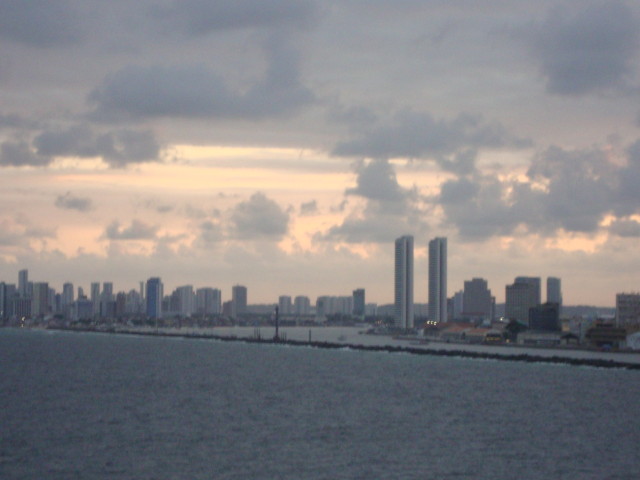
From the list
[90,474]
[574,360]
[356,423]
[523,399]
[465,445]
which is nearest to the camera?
[90,474]

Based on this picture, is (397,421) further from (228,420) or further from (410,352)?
(410,352)

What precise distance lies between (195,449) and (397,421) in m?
15.3

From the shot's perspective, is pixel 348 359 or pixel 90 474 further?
pixel 348 359

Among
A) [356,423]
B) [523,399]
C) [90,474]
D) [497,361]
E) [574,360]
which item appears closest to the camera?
[90,474]

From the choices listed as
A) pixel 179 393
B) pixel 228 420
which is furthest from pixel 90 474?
pixel 179 393

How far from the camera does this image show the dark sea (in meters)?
40.9

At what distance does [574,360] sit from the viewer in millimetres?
118750

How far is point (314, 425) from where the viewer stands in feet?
175

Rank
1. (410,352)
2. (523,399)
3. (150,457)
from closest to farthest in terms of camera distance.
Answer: (150,457) → (523,399) → (410,352)

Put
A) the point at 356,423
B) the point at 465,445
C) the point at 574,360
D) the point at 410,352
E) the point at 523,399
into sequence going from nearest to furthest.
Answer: the point at 465,445 → the point at 356,423 → the point at 523,399 → the point at 574,360 → the point at 410,352

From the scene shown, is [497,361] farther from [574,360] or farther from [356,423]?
[356,423]

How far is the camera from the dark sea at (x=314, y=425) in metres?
40.9

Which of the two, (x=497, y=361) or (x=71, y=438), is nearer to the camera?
(x=71, y=438)

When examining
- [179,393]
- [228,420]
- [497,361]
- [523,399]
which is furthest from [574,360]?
[228,420]
